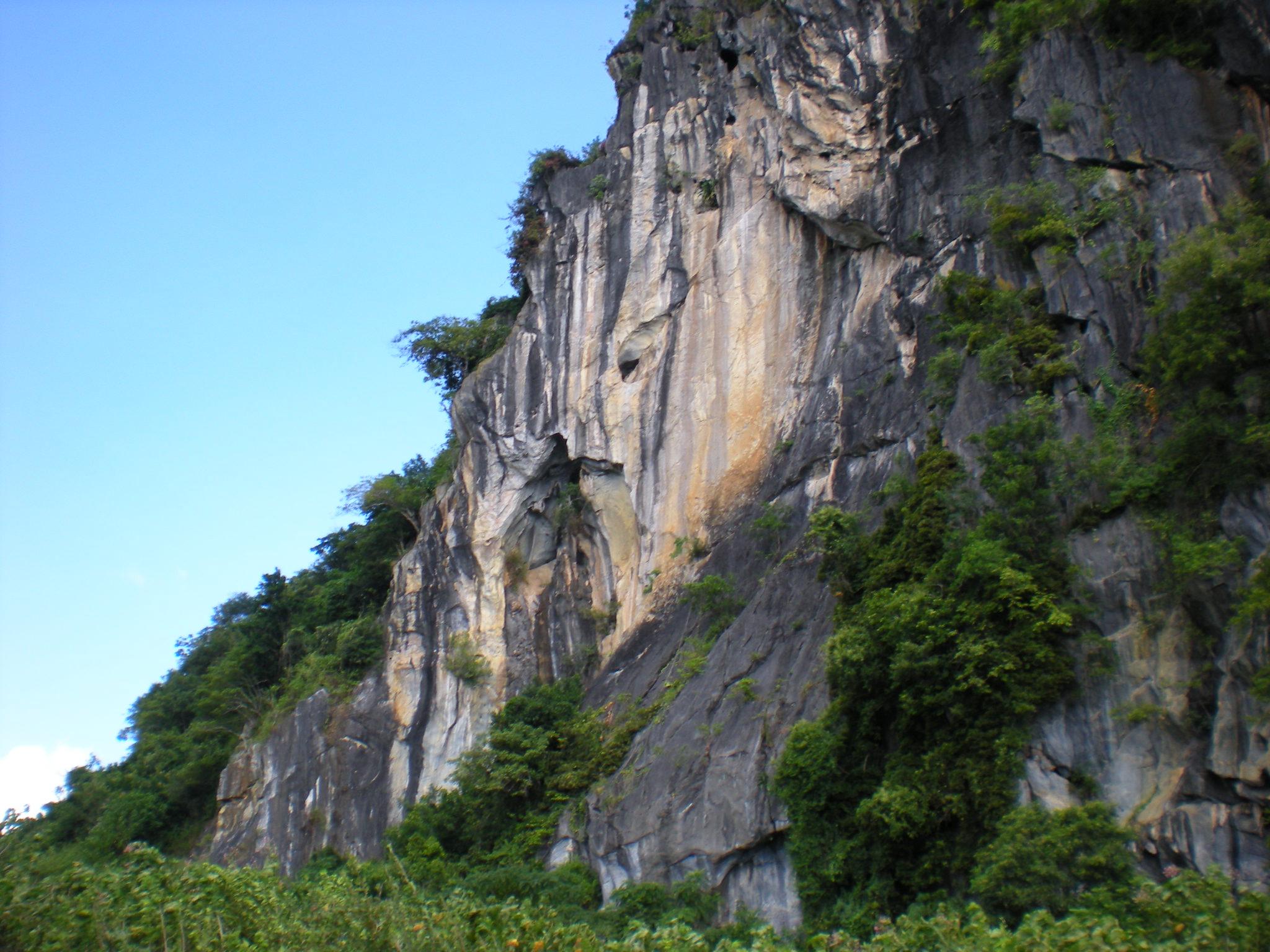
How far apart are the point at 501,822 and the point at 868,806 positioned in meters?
9.51

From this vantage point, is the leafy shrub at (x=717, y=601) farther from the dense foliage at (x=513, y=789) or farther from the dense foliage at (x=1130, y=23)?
the dense foliage at (x=1130, y=23)

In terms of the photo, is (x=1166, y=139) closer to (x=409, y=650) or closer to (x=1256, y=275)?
(x=1256, y=275)

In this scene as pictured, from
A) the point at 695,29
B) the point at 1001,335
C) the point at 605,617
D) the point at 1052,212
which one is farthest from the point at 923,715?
the point at 695,29

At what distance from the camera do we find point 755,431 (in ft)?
74.2

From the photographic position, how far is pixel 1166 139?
55.4ft

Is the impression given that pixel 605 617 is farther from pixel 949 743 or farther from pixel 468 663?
pixel 949 743

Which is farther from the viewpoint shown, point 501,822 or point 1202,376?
point 501,822

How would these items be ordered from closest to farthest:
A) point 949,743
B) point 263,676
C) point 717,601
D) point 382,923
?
point 382,923 → point 949,743 → point 717,601 → point 263,676

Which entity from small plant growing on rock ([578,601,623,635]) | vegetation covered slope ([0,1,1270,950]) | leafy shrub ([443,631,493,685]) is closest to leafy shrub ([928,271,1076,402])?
vegetation covered slope ([0,1,1270,950])

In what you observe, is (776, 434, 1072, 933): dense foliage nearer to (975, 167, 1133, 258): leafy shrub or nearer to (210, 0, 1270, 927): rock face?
(210, 0, 1270, 927): rock face

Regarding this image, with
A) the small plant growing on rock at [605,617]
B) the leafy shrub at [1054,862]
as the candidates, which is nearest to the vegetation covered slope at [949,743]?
the leafy shrub at [1054,862]

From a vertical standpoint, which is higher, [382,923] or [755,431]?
[755,431]

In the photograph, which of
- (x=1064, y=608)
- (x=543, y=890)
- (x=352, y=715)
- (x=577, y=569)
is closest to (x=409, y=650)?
(x=352, y=715)

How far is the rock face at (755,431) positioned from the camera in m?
13.1
